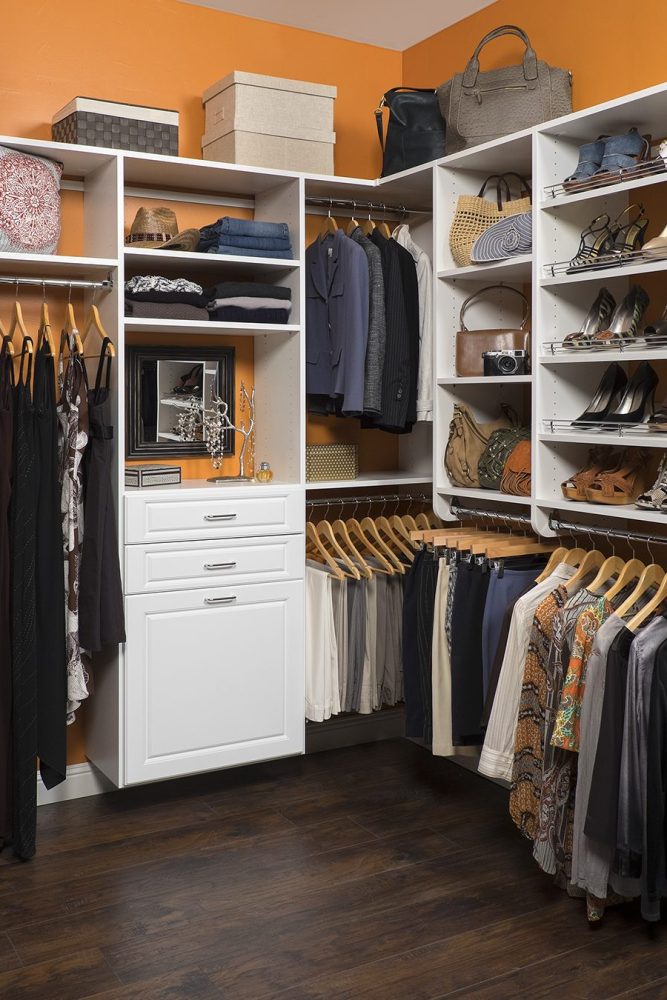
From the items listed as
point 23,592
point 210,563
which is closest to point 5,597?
point 23,592

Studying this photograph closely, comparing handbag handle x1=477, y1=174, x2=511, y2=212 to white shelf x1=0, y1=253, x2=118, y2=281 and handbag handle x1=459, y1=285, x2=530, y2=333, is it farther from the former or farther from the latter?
white shelf x1=0, y1=253, x2=118, y2=281

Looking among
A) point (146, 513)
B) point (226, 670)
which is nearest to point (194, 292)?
point (146, 513)

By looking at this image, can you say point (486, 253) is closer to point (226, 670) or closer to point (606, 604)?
point (606, 604)

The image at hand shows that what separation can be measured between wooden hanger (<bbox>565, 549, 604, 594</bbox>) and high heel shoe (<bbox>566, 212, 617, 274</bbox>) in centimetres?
87

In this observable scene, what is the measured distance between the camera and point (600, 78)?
3.47 meters

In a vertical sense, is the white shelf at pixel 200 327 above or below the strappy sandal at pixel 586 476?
above

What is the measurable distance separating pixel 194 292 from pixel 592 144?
4.69ft

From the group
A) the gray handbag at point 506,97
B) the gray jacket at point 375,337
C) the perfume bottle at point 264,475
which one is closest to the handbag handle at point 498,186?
the gray handbag at point 506,97

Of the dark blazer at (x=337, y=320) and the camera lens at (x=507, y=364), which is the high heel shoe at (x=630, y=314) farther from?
the dark blazer at (x=337, y=320)

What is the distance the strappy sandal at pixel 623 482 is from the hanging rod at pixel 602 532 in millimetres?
92

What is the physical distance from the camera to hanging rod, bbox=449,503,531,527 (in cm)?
351

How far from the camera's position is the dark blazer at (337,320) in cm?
373

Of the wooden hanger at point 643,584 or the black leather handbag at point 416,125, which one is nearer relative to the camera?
the wooden hanger at point 643,584

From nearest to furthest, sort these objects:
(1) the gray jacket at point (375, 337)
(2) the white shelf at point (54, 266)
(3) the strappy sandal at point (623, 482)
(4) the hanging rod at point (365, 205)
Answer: (3) the strappy sandal at point (623, 482)
(2) the white shelf at point (54, 266)
(1) the gray jacket at point (375, 337)
(4) the hanging rod at point (365, 205)
